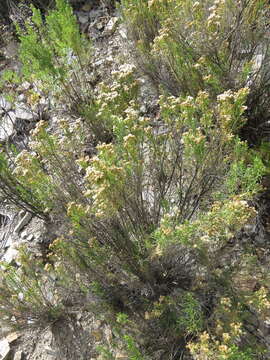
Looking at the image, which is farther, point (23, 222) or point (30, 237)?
point (23, 222)

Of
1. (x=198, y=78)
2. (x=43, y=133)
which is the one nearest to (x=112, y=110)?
(x=43, y=133)

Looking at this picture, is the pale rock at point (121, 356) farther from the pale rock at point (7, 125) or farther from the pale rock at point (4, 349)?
the pale rock at point (7, 125)

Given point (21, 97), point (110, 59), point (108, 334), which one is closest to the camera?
point (108, 334)

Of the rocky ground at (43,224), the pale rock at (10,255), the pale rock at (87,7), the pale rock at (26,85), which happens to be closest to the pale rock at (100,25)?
the rocky ground at (43,224)

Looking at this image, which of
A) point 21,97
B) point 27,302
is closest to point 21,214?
point 27,302

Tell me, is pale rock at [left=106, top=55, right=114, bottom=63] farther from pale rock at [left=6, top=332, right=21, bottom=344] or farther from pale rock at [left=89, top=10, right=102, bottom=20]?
pale rock at [left=6, top=332, right=21, bottom=344]

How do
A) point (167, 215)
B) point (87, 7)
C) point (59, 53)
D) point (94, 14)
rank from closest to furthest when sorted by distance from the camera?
point (167, 215) → point (59, 53) → point (94, 14) → point (87, 7)

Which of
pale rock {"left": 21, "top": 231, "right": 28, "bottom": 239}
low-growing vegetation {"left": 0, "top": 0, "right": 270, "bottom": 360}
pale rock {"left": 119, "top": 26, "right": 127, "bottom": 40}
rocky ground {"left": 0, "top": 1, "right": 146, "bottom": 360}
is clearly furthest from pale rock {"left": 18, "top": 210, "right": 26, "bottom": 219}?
pale rock {"left": 119, "top": 26, "right": 127, "bottom": 40}

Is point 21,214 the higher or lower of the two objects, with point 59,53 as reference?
lower

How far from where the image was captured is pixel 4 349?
239 centimetres

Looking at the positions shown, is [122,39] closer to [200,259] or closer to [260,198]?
[260,198]

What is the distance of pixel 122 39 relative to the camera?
417 centimetres

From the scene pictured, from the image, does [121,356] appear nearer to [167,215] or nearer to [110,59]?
[167,215]

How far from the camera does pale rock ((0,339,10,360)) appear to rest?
7.71ft
